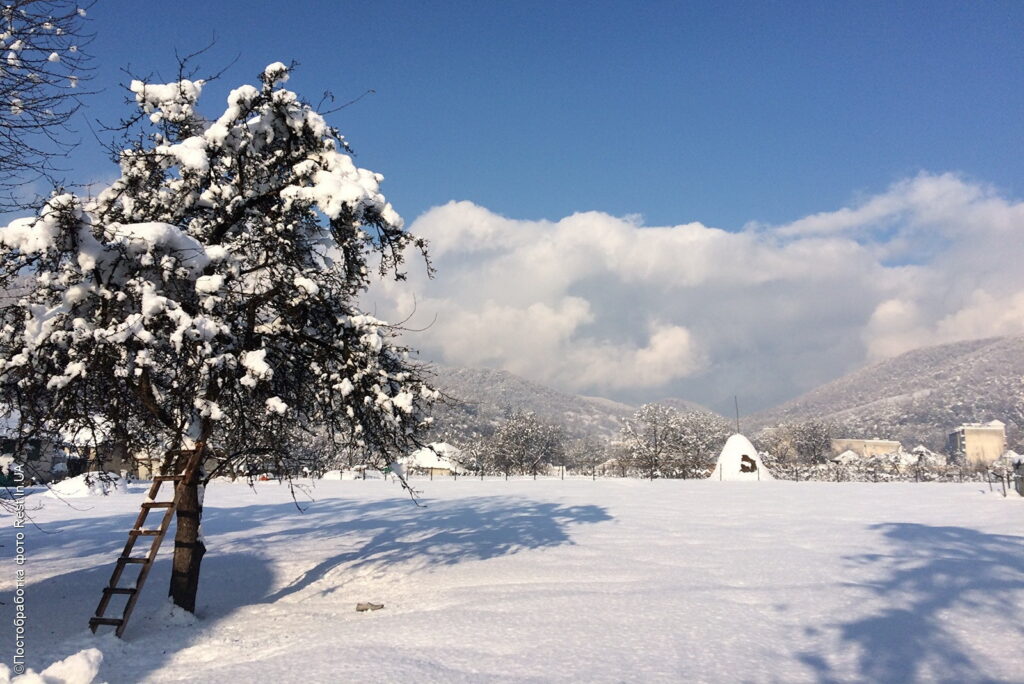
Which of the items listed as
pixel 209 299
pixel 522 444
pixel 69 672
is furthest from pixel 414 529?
pixel 522 444

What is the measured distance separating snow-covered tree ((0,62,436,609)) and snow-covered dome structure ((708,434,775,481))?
37021mm

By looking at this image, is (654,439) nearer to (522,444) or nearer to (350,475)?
(522,444)

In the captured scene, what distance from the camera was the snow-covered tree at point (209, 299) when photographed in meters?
7.35

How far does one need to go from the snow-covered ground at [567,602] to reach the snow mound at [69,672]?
2.52 ft

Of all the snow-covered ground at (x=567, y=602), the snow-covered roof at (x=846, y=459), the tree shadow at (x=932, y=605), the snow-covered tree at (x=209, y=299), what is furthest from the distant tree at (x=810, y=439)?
the snow-covered tree at (x=209, y=299)

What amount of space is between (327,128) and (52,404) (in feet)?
16.6

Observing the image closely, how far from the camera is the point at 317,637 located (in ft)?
24.4

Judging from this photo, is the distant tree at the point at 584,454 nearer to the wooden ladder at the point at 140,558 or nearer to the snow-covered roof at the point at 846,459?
the snow-covered roof at the point at 846,459

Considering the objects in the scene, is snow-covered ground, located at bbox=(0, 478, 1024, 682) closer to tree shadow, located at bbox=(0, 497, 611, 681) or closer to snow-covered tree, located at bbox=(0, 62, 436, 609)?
tree shadow, located at bbox=(0, 497, 611, 681)

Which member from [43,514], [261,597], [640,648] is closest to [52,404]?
[261,597]

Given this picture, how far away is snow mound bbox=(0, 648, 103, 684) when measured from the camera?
16.4 ft

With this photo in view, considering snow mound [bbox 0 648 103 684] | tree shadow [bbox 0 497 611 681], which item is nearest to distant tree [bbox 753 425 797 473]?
tree shadow [bbox 0 497 611 681]

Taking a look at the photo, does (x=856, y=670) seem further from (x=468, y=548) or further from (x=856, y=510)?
(x=856, y=510)

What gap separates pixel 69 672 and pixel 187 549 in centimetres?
366
